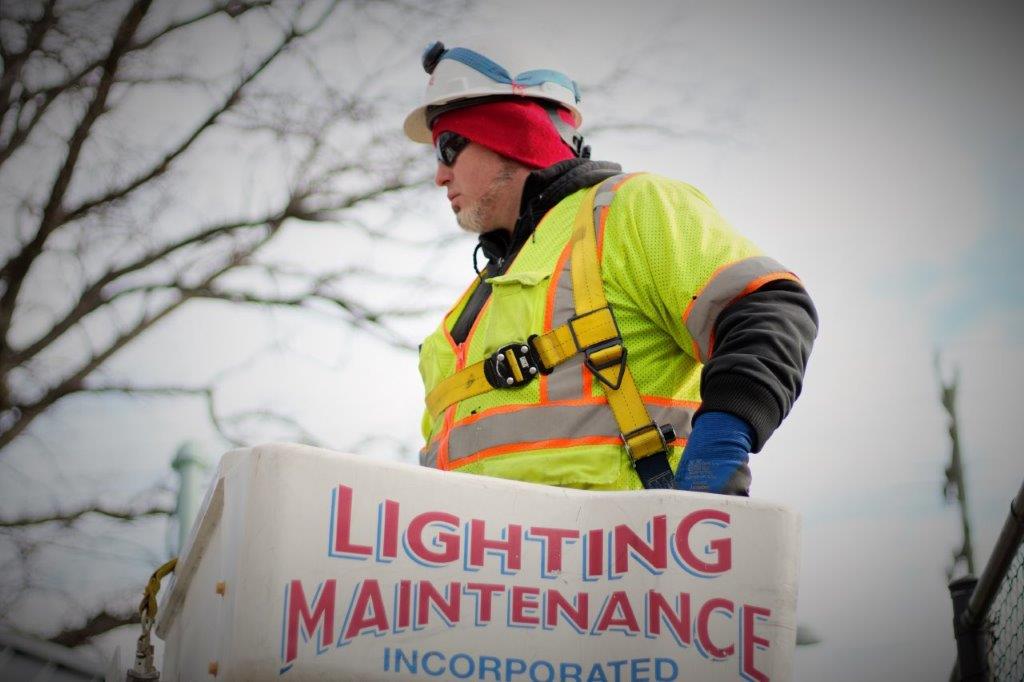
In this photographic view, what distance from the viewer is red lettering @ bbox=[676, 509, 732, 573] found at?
1.86 metres

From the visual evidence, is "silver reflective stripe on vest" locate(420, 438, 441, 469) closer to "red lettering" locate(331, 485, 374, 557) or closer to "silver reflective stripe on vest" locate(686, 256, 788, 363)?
"silver reflective stripe on vest" locate(686, 256, 788, 363)

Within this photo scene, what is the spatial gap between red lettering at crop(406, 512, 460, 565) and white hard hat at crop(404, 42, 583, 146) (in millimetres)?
1829

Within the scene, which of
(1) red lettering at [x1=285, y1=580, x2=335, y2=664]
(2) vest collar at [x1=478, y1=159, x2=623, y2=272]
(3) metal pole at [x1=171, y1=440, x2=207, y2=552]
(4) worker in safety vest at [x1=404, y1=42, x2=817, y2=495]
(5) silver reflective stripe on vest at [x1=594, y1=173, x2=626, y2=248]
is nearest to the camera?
(1) red lettering at [x1=285, y1=580, x2=335, y2=664]

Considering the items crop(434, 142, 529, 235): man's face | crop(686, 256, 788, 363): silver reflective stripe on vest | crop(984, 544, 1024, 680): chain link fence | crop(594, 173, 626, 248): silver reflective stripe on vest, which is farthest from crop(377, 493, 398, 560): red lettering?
crop(984, 544, 1024, 680): chain link fence

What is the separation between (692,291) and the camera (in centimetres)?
249

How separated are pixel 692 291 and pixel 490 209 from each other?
3.17 feet

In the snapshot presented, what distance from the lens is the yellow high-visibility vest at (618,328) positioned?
2.47 meters

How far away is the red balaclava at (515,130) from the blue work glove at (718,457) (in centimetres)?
128

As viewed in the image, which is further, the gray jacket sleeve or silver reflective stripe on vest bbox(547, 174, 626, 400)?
silver reflective stripe on vest bbox(547, 174, 626, 400)

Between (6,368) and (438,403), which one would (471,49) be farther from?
(6,368)

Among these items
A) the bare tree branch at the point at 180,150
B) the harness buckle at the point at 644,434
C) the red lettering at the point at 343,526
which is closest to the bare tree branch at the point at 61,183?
the bare tree branch at the point at 180,150

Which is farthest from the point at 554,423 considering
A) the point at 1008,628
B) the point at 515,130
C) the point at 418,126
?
the point at 1008,628

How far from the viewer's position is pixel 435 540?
181cm

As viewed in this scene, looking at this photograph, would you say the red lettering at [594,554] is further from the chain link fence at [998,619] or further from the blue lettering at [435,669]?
the chain link fence at [998,619]
